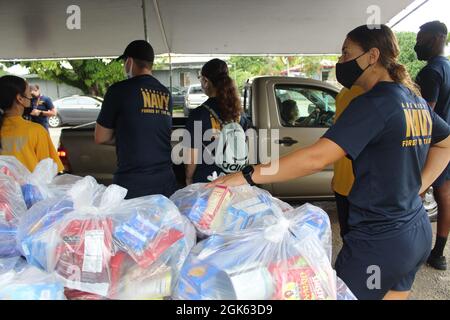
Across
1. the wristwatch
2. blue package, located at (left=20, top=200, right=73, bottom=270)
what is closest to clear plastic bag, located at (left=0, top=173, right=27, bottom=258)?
blue package, located at (left=20, top=200, right=73, bottom=270)

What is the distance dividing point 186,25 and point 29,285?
5.64m

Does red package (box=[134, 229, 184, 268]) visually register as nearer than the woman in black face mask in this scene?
Yes

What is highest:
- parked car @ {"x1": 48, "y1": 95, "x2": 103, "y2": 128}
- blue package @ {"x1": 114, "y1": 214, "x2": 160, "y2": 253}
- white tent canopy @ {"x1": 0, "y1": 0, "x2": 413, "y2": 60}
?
white tent canopy @ {"x1": 0, "y1": 0, "x2": 413, "y2": 60}

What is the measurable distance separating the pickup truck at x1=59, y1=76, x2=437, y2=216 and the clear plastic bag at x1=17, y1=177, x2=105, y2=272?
3151mm

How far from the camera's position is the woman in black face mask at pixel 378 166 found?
1.44 m

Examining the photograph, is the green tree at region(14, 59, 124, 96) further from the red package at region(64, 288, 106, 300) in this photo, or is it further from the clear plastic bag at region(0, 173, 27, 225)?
the red package at region(64, 288, 106, 300)

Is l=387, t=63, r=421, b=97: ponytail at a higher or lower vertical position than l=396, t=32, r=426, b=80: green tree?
lower

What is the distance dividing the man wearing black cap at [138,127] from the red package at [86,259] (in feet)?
4.37

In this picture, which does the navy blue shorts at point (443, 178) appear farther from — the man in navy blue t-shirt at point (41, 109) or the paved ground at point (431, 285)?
the man in navy blue t-shirt at point (41, 109)

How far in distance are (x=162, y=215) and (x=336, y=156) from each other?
0.69 m

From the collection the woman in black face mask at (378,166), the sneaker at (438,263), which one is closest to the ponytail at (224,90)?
the woman in black face mask at (378,166)

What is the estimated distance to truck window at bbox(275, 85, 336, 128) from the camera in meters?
4.45

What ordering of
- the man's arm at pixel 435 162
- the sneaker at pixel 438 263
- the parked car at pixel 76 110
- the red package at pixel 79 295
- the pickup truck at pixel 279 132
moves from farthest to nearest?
1. the parked car at pixel 76 110
2. the pickup truck at pixel 279 132
3. the sneaker at pixel 438 263
4. the man's arm at pixel 435 162
5. the red package at pixel 79 295

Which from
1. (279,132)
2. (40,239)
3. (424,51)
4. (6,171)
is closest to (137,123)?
(6,171)
